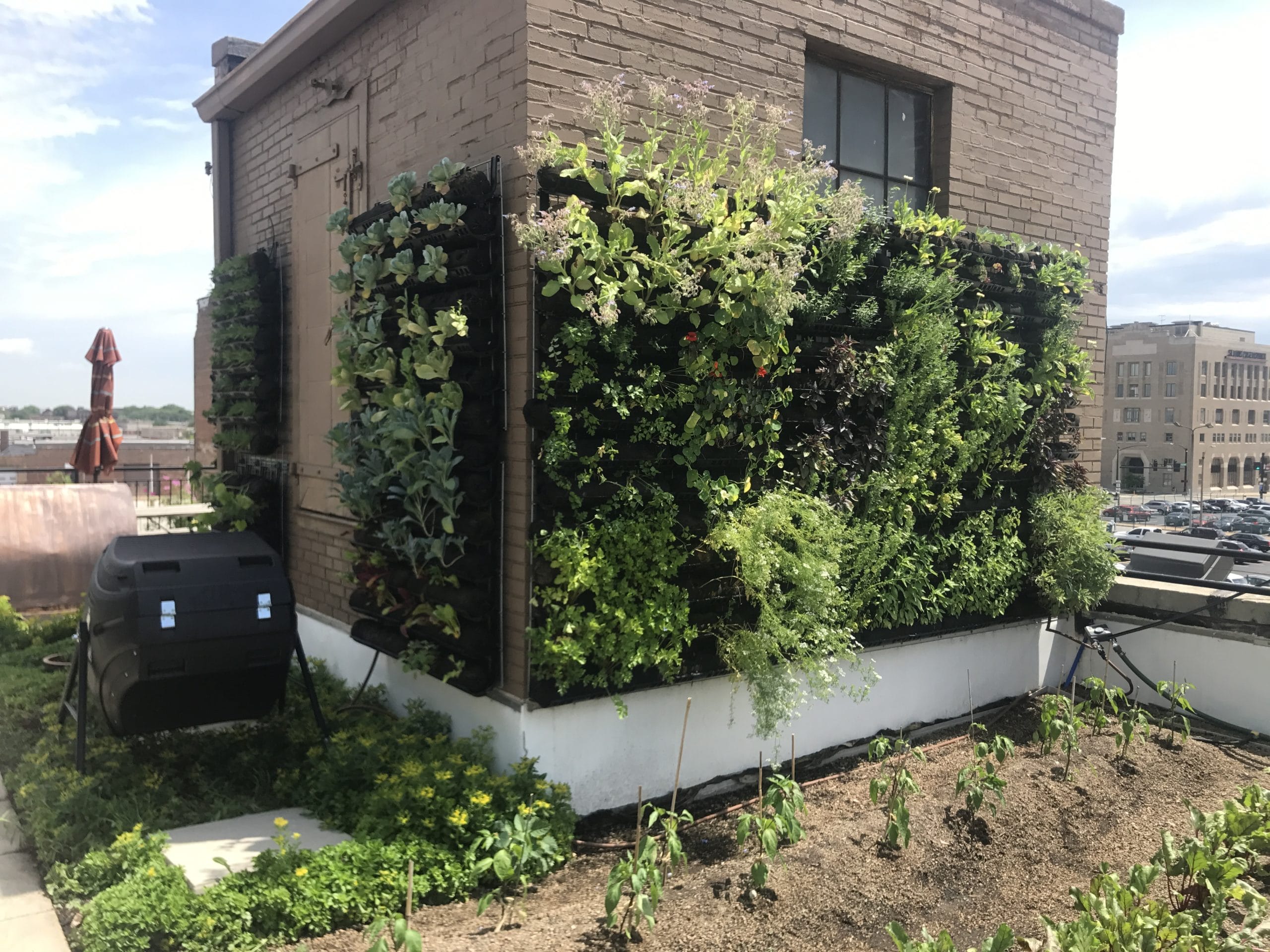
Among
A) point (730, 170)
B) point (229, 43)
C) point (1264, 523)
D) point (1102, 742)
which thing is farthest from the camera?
point (1264, 523)

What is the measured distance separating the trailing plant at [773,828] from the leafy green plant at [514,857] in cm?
85

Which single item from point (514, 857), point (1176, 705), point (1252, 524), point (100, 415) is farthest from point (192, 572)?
point (1252, 524)

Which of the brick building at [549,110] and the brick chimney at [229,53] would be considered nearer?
the brick building at [549,110]

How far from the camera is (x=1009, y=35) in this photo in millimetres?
6492

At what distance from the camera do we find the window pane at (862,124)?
5.91m

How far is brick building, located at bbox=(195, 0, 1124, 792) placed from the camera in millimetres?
4457

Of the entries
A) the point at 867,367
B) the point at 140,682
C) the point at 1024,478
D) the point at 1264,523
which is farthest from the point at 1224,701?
the point at 1264,523

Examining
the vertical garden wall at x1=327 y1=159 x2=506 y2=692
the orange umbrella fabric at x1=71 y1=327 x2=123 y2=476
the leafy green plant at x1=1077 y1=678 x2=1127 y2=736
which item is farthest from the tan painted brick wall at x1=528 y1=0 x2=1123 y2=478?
the orange umbrella fabric at x1=71 y1=327 x2=123 y2=476

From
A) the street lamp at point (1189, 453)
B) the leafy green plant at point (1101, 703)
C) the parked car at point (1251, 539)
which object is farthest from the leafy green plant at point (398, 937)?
the street lamp at point (1189, 453)

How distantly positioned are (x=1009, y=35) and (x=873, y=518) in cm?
382

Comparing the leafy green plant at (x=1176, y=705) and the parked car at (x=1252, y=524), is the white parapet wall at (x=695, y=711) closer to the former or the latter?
the leafy green plant at (x=1176, y=705)

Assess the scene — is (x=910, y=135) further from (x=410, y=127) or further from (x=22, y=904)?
(x=22, y=904)

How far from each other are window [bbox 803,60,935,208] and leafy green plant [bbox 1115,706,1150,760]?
3661mm

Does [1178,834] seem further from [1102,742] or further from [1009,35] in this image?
[1009,35]
